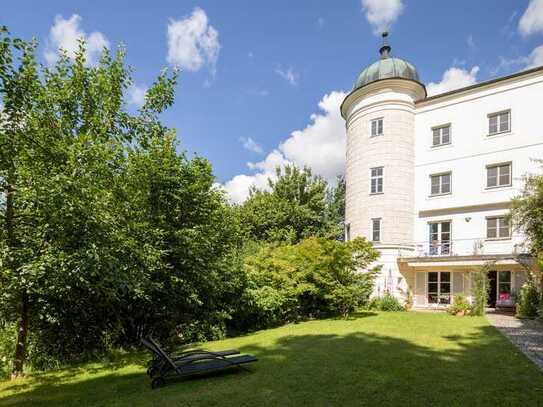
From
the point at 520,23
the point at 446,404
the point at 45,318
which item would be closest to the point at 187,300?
the point at 45,318

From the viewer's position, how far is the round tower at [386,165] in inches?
808

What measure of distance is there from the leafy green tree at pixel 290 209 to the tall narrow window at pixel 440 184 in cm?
1166

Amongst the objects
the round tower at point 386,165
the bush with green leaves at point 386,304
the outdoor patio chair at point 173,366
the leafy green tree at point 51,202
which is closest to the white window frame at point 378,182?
the round tower at point 386,165

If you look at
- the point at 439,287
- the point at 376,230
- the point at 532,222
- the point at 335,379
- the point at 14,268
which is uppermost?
the point at 532,222

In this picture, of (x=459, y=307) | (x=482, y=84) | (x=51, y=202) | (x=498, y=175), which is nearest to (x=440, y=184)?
(x=498, y=175)

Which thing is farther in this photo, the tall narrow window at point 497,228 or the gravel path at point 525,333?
the tall narrow window at point 497,228

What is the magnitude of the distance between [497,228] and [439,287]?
4.61m

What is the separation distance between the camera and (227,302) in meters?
12.1

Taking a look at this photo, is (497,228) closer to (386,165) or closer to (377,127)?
(386,165)

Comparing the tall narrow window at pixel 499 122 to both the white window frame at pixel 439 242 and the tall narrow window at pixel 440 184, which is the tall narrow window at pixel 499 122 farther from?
the white window frame at pixel 439 242

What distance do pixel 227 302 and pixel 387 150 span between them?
14431 millimetres

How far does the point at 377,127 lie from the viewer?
21703 millimetres

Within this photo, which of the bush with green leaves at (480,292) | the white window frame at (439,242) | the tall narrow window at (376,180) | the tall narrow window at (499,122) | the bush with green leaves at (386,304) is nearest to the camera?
the bush with green leaves at (480,292)

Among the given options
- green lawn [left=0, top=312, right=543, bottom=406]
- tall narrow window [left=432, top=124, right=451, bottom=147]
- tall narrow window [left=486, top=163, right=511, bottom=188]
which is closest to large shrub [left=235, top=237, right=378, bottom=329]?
green lawn [left=0, top=312, right=543, bottom=406]
